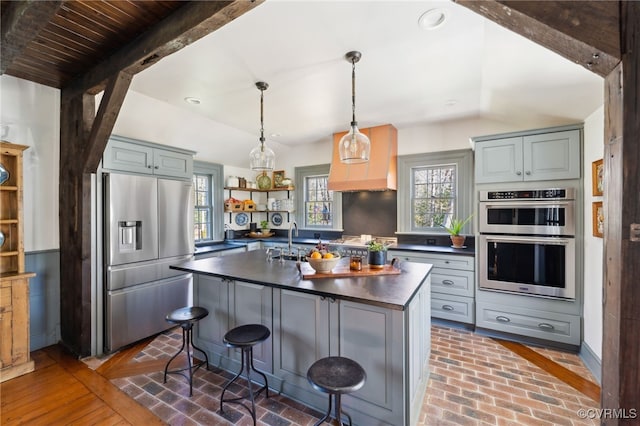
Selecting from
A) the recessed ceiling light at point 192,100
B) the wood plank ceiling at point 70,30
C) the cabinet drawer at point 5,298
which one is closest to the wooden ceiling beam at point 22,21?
the wood plank ceiling at point 70,30

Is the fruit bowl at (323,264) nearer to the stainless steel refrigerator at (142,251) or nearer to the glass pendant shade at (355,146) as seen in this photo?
the glass pendant shade at (355,146)

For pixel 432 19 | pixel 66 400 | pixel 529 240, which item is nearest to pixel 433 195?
pixel 529 240

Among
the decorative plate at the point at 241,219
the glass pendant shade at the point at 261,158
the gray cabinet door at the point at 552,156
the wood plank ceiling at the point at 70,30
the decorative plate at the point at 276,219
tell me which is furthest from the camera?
the decorative plate at the point at 276,219

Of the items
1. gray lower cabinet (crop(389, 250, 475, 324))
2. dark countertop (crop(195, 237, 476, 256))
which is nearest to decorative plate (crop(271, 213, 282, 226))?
dark countertop (crop(195, 237, 476, 256))

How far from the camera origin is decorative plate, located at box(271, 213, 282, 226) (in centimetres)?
584

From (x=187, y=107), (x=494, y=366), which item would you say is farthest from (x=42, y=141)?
(x=494, y=366)

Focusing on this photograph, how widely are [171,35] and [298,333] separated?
2.24 m

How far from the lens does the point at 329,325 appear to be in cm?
199

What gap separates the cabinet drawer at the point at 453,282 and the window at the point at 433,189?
85cm

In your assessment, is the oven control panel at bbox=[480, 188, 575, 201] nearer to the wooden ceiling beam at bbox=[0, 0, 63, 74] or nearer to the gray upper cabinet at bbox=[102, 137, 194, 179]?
the gray upper cabinet at bbox=[102, 137, 194, 179]

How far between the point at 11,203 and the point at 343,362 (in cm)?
325

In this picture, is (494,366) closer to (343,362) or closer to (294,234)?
(343,362)

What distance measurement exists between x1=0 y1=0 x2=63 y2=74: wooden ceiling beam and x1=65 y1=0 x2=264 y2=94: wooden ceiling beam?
1.55ft

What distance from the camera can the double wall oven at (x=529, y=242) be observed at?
9.48 ft
